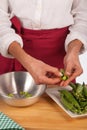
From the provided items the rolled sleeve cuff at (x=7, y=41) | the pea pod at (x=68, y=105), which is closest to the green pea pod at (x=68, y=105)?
the pea pod at (x=68, y=105)

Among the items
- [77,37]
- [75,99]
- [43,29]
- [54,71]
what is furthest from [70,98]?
[43,29]

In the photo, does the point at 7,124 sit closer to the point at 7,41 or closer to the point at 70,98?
the point at 70,98

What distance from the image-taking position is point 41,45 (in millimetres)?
1726

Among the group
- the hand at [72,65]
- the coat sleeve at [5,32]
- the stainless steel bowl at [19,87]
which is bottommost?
the stainless steel bowl at [19,87]

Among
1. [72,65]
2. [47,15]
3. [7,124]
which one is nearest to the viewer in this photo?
[7,124]

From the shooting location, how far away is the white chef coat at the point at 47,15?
1.63 meters

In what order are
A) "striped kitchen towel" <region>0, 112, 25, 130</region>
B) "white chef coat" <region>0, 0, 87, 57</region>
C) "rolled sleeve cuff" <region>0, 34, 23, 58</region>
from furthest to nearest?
"white chef coat" <region>0, 0, 87, 57</region>, "rolled sleeve cuff" <region>0, 34, 23, 58</region>, "striped kitchen towel" <region>0, 112, 25, 130</region>

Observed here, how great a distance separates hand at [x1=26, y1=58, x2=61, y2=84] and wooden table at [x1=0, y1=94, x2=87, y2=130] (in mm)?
101

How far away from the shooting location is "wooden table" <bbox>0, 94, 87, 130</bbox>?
1.22 m

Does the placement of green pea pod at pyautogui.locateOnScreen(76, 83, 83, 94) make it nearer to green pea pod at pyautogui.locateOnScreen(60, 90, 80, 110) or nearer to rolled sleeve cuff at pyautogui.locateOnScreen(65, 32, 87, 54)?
green pea pod at pyautogui.locateOnScreen(60, 90, 80, 110)

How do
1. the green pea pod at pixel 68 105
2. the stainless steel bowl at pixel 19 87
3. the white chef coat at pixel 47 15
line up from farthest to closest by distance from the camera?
the white chef coat at pixel 47 15 → the stainless steel bowl at pixel 19 87 → the green pea pod at pixel 68 105

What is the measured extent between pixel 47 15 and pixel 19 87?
0.40 metres

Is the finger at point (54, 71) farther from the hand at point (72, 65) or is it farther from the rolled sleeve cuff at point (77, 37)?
the rolled sleeve cuff at point (77, 37)

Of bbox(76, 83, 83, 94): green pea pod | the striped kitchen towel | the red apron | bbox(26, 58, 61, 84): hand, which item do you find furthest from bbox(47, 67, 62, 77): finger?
the red apron
